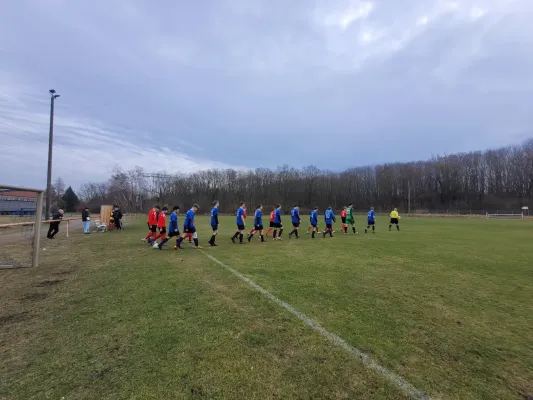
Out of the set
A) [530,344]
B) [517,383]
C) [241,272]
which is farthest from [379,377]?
[241,272]

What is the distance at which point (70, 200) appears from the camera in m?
91.2

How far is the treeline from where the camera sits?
289ft

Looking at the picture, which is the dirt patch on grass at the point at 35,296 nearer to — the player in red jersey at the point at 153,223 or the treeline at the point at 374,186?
the player in red jersey at the point at 153,223

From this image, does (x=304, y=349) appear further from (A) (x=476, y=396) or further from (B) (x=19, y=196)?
(B) (x=19, y=196)

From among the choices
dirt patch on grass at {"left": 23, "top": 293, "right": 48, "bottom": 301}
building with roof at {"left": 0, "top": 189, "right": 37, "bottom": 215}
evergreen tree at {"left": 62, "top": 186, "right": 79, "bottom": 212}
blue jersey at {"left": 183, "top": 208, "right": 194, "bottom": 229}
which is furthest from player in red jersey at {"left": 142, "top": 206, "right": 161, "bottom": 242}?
evergreen tree at {"left": 62, "top": 186, "right": 79, "bottom": 212}

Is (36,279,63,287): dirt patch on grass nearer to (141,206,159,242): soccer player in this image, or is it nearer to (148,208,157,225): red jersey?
(141,206,159,242): soccer player

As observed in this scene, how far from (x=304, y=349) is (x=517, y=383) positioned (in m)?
2.30

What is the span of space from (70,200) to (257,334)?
106 m

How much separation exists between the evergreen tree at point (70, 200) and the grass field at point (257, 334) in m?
96.4

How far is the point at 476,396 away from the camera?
298 cm

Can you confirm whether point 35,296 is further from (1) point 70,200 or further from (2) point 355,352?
(1) point 70,200

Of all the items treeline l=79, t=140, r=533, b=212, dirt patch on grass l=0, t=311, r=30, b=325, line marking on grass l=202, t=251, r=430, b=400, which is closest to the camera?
line marking on grass l=202, t=251, r=430, b=400

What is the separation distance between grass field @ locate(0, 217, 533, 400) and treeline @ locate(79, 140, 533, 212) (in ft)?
260

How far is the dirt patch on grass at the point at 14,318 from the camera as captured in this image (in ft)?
15.3
